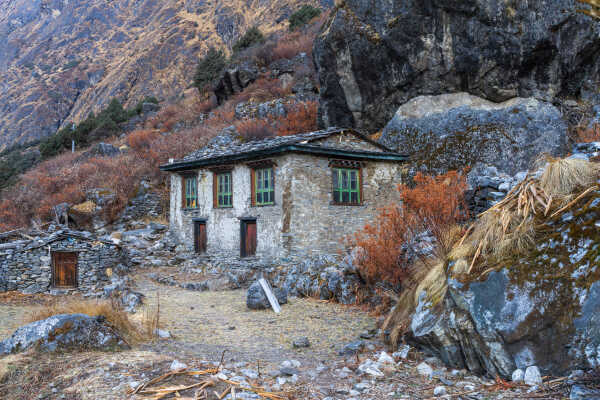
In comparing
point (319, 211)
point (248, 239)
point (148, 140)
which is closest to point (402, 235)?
point (319, 211)

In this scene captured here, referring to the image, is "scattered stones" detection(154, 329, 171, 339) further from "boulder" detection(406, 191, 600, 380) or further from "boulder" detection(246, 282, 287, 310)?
"boulder" detection(406, 191, 600, 380)

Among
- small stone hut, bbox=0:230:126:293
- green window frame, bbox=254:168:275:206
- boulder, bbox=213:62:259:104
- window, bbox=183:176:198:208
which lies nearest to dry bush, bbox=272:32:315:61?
boulder, bbox=213:62:259:104

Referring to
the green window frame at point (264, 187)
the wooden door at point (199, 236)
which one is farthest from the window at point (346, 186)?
the wooden door at point (199, 236)

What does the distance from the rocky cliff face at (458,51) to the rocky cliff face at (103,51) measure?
125ft

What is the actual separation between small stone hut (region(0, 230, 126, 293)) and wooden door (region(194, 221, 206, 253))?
13.7 feet

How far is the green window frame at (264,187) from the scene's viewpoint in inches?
583

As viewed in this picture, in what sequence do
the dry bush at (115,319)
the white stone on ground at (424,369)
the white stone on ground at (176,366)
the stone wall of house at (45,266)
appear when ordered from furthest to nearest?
the stone wall of house at (45,266) < the dry bush at (115,319) < the white stone on ground at (176,366) < the white stone on ground at (424,369)

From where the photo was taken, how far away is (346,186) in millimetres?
15273

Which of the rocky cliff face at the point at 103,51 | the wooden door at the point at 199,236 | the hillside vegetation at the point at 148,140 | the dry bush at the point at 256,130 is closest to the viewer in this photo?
the wooden door at the point at 199,236

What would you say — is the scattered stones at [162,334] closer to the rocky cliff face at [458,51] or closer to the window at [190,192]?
the window at [190,192]

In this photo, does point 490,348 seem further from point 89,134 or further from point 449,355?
point 89,134

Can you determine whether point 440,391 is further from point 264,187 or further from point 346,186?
point 264,187

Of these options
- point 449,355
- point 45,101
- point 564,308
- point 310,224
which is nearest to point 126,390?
point 449,355

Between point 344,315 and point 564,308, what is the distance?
507cm
